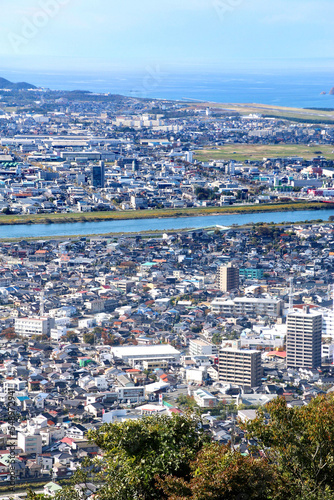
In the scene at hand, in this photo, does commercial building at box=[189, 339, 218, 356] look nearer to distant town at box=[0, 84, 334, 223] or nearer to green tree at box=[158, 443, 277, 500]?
green tree at box=[158, 443, 277, 500]

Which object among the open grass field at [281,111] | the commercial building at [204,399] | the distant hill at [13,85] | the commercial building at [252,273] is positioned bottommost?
the commercial building at [252,273]

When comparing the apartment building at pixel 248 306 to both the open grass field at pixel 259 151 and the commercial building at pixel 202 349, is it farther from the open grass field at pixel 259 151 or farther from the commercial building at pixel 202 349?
the open grass field at pixel 259 151

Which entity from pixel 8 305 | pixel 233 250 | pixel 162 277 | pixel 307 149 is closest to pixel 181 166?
pixel 307 149

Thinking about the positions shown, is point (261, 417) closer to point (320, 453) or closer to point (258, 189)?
point (320, 453)

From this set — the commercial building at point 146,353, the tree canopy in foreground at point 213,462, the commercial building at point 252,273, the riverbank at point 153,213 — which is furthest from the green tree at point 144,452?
the riverbank at point 153,213

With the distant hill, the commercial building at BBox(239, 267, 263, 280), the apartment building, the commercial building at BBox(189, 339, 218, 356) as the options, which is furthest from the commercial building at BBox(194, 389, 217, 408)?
the distant hill

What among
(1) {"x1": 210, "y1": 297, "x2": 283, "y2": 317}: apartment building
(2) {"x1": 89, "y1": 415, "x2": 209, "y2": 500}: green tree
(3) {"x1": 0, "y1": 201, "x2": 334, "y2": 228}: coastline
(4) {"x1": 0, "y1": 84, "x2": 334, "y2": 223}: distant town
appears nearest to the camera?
(2) {"x1": 89, "y1": 415, "x2": 209, "y2": 500}: green tree
